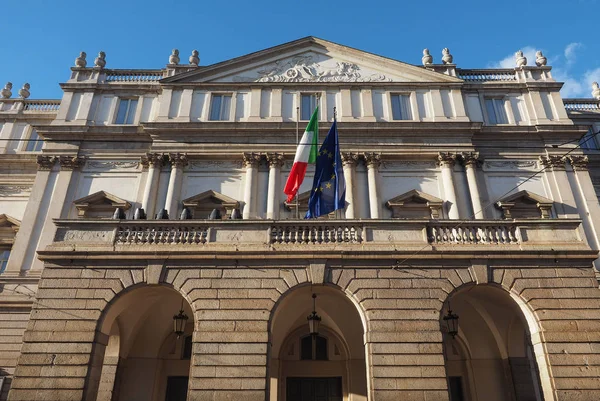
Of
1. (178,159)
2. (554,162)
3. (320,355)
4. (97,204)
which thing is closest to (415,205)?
(554,162)

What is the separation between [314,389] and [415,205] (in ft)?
31.8

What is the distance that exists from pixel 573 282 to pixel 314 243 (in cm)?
800

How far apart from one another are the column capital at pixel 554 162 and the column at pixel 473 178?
11.2ft

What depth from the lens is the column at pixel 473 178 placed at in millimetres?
21266

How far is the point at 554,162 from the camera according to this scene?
899 inches

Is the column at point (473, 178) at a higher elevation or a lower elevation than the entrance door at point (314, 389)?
higher

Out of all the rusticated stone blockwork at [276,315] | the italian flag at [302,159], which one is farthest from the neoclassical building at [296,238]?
the italian flag at [302,159]

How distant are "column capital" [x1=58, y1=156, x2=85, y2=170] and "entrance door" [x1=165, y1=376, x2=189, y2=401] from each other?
12.0 m

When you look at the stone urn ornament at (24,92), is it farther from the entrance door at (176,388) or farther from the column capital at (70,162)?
the entrance door at (176,388)

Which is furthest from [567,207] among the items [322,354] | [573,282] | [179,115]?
[179,115]

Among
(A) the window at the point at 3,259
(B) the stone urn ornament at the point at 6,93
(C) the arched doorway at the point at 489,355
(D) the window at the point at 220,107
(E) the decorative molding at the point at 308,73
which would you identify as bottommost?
(C) the arched doorway at the point at 489,355

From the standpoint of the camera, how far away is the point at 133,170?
2297cm

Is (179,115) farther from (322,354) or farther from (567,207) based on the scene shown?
(567,207)

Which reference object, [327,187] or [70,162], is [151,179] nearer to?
[70,162]
